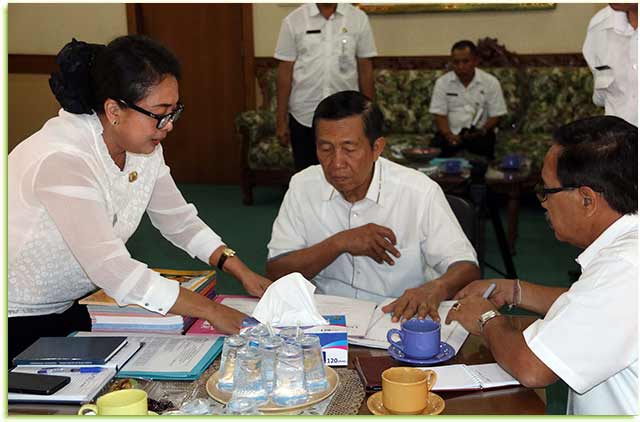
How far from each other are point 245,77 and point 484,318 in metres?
5.88

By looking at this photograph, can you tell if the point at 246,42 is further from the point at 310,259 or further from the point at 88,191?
the point at 88,191

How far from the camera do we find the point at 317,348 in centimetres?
162

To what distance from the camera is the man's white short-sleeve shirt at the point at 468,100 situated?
241 inches

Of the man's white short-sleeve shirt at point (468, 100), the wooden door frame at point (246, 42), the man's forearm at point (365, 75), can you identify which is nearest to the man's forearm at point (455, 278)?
the man's forearm at point (365, 75)

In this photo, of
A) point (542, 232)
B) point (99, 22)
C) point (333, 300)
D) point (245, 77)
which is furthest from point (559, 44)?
point (333, 300)

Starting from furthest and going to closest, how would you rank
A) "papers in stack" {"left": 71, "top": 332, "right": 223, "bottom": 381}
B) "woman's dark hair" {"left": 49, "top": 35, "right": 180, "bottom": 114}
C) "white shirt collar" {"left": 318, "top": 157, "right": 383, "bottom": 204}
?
"white shirt collar" {"left": 318, "top": 157, "right": 383, "bottom": 204} < "woman's dark hair" {"left": 49, "top": 35, "right": 180, "bottom": 114} < "papers in stack" {"left": 71, "top": 332, "right": 223, "bottom": 381}

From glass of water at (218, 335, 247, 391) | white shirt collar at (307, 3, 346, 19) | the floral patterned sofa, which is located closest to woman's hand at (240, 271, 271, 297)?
glass of water at (218, 335, 247, 391)

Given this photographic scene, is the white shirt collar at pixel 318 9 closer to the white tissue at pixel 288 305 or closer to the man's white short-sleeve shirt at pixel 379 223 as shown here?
the man's white short-sleeve shirt at pixel 379 223

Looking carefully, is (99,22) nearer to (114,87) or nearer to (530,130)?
(530,130)

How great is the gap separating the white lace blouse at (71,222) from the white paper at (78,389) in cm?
27

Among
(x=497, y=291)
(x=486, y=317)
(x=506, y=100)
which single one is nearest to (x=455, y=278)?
(x=497, y=291)

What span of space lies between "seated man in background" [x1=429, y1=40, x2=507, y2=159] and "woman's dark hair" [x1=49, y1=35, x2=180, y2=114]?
4.16 metres

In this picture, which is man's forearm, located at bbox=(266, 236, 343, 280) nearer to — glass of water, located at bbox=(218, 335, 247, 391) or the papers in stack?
the papers in stack

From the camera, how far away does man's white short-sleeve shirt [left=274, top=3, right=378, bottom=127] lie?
5137 mm
